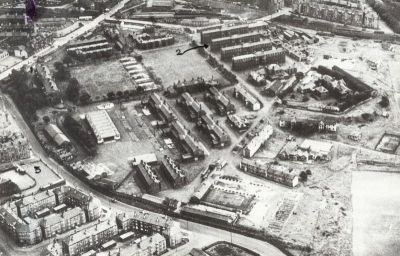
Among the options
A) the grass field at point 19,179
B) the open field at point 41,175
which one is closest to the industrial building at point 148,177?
the open field at point 41,175

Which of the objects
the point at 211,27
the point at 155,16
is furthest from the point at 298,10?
the point at 155,16

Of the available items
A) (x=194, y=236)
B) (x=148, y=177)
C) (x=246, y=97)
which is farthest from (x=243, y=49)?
(x=194, y=236)

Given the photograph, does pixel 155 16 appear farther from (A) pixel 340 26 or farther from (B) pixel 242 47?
(A) pixel 340 26

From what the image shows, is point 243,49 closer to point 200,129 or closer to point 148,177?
point 200,129

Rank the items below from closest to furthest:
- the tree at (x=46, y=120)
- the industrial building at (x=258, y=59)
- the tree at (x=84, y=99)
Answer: the tree at (x=46, y=120) < the tree at (x=84, y=99) < the industrial building at (x=258, y=59)

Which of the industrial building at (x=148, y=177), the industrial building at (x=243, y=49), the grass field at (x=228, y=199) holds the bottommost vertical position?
the grass field at (x=228, y=199)

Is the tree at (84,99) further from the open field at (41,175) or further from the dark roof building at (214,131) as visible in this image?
the dark roof building at (214,131)
